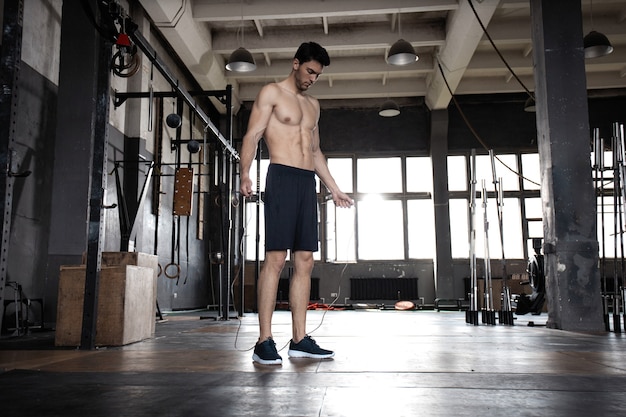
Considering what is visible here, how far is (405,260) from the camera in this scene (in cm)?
1277

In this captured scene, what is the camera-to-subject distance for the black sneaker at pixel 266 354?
2270mm

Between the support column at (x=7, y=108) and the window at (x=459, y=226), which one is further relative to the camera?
the window at (x=459, y=226)

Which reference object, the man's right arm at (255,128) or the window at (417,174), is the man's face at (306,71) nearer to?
the man's right arm at (255,128)

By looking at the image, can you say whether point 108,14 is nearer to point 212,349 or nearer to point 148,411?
point 212,349

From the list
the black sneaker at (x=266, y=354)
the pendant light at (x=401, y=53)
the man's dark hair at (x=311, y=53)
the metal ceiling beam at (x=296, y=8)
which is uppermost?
the metal ceiling beam at (x=296, y=8)

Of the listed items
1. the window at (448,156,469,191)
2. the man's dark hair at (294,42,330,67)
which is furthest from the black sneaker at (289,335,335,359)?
the window at (448,156,469,191)

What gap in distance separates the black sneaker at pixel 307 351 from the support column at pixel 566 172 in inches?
123

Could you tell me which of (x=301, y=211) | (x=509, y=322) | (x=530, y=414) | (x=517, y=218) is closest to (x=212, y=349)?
(x=301, y=211)

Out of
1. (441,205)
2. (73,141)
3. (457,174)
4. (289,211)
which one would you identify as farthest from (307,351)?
(457,174)

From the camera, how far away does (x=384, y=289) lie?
12.5 m

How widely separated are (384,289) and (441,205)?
2.45 m

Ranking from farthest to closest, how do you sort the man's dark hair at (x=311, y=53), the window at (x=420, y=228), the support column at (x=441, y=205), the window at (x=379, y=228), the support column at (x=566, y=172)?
the window at (x=379, y=228), the window at (x=420, y=228), the support column at (x=441, y=205), the support column at (x=566, y=172), the man's dark hair at (x=311, y=53)

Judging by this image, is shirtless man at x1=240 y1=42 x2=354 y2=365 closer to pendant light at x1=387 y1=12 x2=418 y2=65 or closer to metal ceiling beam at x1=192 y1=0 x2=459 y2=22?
pendant light at x1=387 y1=12 x2=418 y2=65

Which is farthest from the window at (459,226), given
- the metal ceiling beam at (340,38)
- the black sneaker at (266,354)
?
the black sneaker at (266,354)
